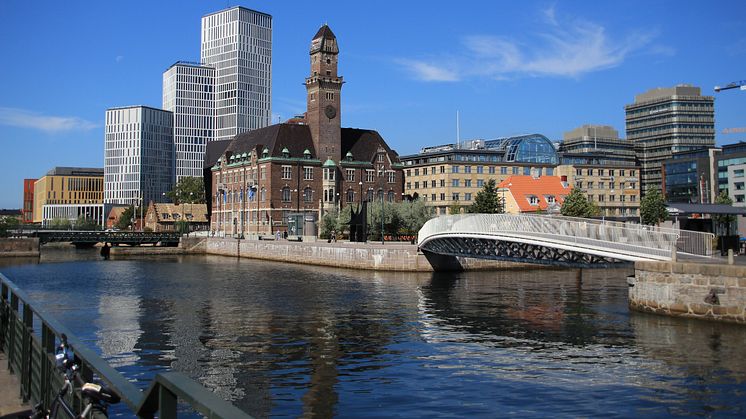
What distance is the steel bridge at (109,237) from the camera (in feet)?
331

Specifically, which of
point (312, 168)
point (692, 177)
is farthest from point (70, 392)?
point (692, 177)

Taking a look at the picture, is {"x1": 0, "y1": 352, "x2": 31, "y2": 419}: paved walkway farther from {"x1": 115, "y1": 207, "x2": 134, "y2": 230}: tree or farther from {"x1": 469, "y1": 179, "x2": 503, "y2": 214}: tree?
{"x1": 115, "y1": 207, "x2": 134, "y2": 230}: tree

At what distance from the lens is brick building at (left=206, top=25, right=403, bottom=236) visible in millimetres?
114688

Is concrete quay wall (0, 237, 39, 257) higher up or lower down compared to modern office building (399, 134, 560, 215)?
lower down

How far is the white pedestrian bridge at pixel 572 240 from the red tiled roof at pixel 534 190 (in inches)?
2630

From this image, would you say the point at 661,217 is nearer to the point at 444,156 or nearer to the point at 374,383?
the point at 444,156

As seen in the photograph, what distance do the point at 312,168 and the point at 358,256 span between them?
168ft

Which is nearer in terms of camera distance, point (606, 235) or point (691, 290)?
point (691, 290)

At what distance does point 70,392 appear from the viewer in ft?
23.2

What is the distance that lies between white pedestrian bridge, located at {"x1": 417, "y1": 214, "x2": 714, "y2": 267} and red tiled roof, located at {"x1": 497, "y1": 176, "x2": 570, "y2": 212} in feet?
219

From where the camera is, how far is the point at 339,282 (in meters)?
54.9

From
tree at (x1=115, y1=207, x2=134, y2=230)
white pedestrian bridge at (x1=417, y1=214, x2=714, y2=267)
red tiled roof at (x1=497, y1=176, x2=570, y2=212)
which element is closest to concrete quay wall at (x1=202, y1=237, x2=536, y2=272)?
white pedestrian bridge at (x1=417, y1=214, x2=714, y2=267)

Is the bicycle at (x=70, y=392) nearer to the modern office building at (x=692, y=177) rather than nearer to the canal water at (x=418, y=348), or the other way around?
the canal water at (x=418, y=348)

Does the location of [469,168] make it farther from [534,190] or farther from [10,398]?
[10,398]
